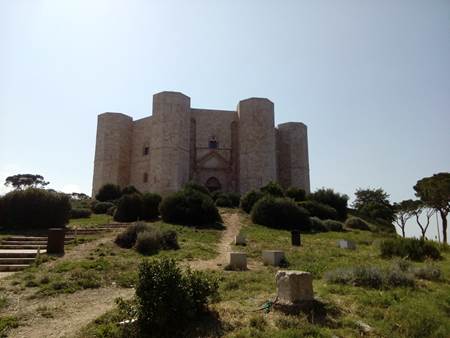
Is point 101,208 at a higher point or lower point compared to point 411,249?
higher

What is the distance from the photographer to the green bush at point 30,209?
15945 mm

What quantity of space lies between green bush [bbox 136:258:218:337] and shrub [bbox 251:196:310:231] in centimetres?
1685

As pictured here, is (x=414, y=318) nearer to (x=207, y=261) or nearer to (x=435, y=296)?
(x=435, y=296)

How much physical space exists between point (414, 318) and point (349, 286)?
6.17 feet

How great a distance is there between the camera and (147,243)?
1197 centimetres

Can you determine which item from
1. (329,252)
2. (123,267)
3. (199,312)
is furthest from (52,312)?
(329,252)

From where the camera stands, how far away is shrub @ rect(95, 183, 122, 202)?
3381 cm

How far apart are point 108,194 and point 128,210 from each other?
43.9 feet

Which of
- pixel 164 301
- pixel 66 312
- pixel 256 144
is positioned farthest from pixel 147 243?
pixel 256 144

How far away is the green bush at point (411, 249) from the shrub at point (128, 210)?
1503 centimetres

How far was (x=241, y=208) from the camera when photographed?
2784 cm

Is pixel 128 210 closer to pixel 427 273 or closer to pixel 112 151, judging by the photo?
pixel 427 273

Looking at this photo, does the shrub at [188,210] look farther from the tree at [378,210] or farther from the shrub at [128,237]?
the tree at [378,210]

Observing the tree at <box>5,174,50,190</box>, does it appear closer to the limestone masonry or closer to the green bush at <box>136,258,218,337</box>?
the limestone masonry
